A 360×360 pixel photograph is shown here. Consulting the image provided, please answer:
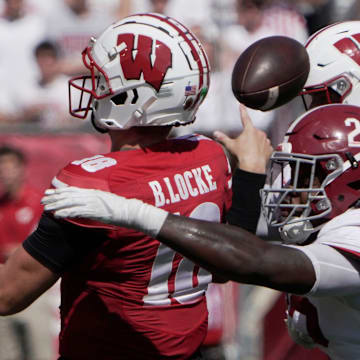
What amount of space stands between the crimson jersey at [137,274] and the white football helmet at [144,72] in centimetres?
15

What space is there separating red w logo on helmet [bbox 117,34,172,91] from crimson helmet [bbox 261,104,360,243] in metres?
0.52

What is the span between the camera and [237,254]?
2375mm

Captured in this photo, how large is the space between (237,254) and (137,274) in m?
0.57

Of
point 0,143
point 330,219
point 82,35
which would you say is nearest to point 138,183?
point 330,219

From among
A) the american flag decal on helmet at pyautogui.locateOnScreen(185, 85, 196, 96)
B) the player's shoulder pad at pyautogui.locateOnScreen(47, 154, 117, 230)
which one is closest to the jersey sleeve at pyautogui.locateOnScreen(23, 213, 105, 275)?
the player's shoulder pad at pyautogui.locateOnScreen(47, 154, 117, 230)

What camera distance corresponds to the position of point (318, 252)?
253 centimetres

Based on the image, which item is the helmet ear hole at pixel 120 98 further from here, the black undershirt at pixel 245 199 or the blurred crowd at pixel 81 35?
the blurred crowd at pixel 81 35

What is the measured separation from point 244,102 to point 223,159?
272mm

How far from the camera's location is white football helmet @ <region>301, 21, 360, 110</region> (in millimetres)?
3451

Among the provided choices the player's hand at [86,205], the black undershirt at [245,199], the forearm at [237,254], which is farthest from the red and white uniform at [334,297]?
the player's hand at [86,205]

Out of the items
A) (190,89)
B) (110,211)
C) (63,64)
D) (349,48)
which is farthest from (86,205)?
(63,64)

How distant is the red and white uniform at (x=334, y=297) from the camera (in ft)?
8.28

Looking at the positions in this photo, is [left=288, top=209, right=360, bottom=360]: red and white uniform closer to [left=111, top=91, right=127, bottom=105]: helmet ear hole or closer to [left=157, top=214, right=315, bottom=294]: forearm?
[left=157, top=214, right=315, bottom=294]: forearm

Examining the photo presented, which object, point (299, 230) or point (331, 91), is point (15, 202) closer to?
Answer: point (331, 91)
